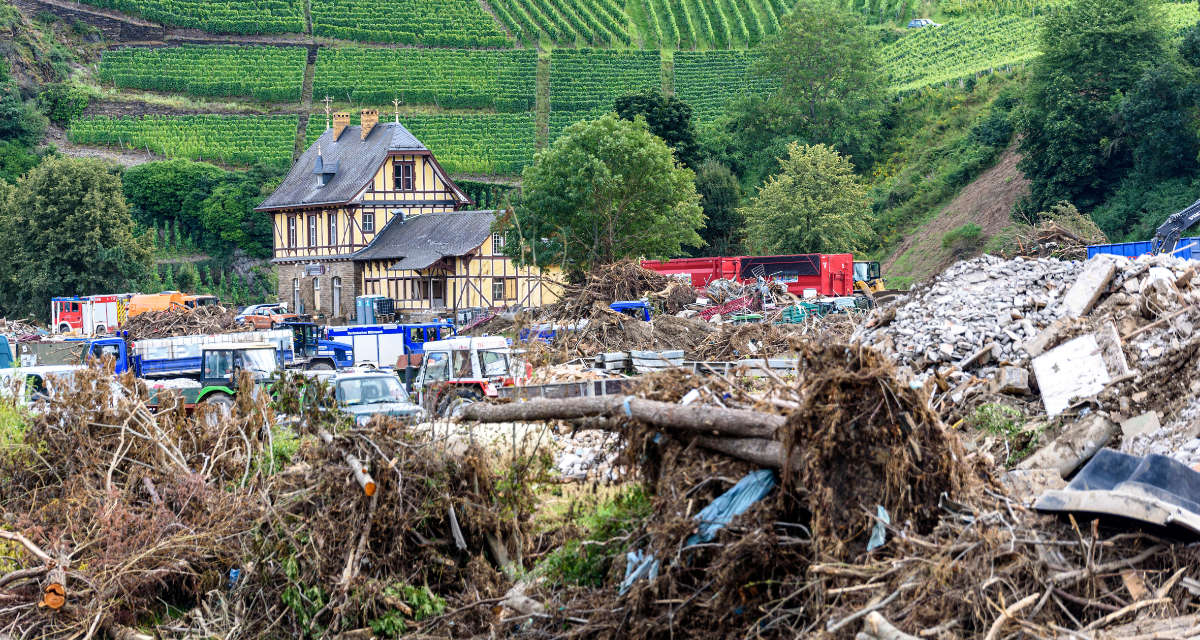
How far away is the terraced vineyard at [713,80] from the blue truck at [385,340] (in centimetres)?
4571

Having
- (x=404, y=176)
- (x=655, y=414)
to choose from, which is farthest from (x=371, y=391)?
(x=404, y=176)

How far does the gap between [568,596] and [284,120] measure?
64.6 m

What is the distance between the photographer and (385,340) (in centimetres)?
2794

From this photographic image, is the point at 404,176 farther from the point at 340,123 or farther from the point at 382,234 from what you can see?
the point at 340,123

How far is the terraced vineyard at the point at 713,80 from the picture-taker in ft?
240

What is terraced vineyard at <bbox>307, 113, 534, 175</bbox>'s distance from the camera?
63344 mm

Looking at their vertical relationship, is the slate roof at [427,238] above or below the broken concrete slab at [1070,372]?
above

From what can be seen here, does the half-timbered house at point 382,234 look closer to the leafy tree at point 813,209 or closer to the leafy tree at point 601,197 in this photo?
the leafy tree at point 601,197

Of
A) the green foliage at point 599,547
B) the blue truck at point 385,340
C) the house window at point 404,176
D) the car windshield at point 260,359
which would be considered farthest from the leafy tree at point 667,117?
the green foliage at point 599,547

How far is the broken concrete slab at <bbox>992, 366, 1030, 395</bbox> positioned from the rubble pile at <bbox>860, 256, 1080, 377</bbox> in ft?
2.42

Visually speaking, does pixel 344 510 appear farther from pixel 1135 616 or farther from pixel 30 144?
pixel 30 144

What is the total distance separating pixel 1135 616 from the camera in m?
6.06

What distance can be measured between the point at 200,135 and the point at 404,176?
24494mm

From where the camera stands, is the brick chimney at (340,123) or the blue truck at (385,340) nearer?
the blue truck at (385,340)
